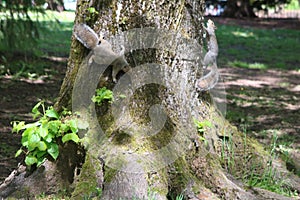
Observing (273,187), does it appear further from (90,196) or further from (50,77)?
(50,77)

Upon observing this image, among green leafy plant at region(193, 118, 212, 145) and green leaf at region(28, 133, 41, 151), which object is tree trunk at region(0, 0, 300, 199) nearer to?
green leafy plant at region(193, 118, 212, 145)

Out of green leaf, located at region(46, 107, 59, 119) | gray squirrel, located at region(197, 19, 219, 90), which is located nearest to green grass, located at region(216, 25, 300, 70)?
gray squirrel, located at region(197, 19, 219, 90)

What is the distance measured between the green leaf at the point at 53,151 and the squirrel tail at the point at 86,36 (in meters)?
0.78

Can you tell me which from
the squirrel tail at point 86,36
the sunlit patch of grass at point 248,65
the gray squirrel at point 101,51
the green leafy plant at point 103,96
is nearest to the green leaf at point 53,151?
the green leafy plant at point 103,96

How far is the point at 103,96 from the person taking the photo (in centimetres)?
394

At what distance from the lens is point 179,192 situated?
3848mm

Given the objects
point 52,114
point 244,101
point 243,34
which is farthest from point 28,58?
point 243,34

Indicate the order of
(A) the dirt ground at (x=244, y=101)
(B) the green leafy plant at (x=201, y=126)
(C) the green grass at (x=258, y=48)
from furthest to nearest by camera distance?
(C) the green grass at (x=258, y=48) < (A) the dirt ground at (x=244, y=101) < (B) the green leafy plant at (x=201, y=126)

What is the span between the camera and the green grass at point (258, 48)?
13133mm

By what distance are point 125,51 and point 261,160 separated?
1.60m

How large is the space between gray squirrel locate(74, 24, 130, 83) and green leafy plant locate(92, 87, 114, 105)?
4.0 inches

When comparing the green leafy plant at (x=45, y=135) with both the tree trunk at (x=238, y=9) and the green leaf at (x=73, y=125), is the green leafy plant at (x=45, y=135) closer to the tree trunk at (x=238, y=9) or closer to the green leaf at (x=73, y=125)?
the green leaf at (x=73, y=125)

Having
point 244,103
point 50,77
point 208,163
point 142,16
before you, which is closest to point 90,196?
point 208,163

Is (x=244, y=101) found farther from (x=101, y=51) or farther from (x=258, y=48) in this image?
(x=258, y=48)
